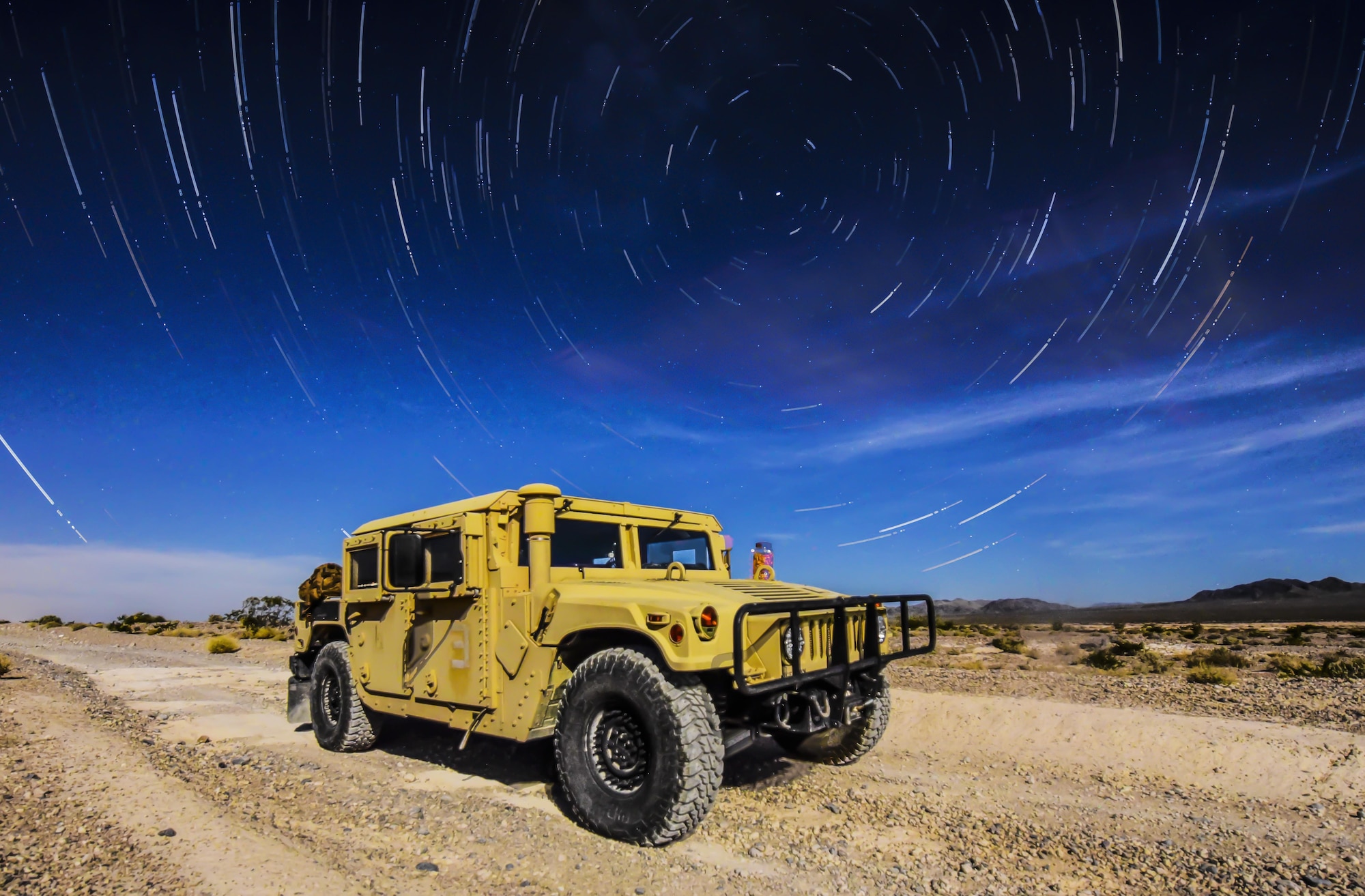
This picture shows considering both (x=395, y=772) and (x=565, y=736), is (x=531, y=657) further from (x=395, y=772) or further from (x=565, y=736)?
(x=395, y=772)

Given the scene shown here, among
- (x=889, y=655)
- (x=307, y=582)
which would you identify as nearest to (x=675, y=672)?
(x=889, y=655)

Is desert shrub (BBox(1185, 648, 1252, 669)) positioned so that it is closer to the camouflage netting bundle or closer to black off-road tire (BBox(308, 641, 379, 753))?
black off-road tire (BBox(308, 641, 379, 753))

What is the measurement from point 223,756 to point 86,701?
5.64 m

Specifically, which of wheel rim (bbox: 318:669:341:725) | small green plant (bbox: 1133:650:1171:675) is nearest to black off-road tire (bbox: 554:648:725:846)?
wheel rim (bbox: 318:669:341:725)

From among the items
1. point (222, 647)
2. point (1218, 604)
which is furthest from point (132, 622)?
point (1218, 604)

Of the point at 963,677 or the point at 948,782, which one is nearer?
the point at 948,782

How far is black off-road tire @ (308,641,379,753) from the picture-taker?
7727 mm

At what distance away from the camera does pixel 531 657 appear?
5.76m

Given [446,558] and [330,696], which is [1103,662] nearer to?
[446,558]

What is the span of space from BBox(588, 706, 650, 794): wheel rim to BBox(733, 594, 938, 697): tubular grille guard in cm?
83

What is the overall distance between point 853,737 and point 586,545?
123 inches

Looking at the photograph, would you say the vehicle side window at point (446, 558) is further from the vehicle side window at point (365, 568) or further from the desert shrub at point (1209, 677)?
the desert shrub at point (1209, 677)

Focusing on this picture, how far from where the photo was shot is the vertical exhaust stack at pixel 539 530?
584 cm

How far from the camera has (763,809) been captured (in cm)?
566
